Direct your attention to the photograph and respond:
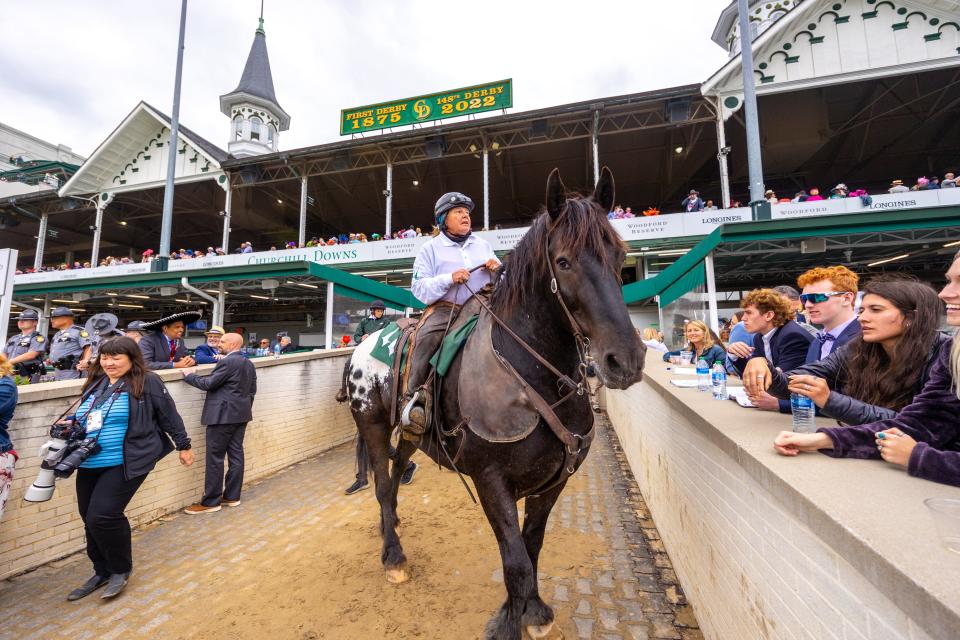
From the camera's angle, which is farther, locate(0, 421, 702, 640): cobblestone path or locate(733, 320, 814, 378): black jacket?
locate(733, 320, 814, 378): black jacket

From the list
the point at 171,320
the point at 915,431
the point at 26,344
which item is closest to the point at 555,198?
the point at 915,431

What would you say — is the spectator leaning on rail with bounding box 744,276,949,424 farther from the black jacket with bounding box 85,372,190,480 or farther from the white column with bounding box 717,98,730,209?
the white column with bounding box 717,98,730,209

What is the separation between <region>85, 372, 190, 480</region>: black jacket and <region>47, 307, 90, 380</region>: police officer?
3.35 metres

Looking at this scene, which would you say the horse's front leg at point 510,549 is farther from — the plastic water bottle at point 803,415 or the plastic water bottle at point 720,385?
the plastic water bottle at point 720,385

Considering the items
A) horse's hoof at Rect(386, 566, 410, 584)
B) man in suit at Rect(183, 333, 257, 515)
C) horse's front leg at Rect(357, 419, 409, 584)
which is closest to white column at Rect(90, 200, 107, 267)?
man in suit at Rect(183, 333, 257, 515)

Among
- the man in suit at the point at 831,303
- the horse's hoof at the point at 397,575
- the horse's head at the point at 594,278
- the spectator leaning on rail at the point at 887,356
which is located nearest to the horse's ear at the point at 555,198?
the horse's head at the point at 594,278

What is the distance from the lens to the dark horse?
176 cm

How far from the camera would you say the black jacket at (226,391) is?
4410 millimetres

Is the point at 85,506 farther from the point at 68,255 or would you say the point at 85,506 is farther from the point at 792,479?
the point at 68,255

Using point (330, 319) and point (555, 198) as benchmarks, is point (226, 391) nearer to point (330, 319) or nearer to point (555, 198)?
point (555, 198)

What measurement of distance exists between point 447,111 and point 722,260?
41.7ft

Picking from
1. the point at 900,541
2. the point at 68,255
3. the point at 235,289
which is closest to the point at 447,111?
the point at 235,289

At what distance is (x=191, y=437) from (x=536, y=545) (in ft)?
13.7

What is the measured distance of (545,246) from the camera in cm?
202
